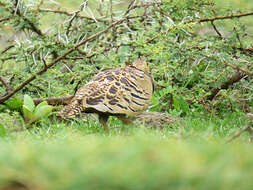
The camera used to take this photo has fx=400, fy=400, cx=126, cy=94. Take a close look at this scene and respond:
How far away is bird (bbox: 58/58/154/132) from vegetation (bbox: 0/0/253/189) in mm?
270

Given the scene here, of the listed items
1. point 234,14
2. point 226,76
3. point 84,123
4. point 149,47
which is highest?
point 234,14

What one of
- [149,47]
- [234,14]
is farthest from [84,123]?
[234,14]

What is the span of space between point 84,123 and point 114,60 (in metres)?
1.24

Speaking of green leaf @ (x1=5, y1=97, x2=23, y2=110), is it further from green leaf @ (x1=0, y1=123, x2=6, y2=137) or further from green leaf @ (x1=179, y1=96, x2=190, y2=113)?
green leaf @ (x1=179, y1=96, x2=190, y2=113)

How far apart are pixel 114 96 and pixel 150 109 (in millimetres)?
2181

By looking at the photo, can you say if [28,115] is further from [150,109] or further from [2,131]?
[150,109]

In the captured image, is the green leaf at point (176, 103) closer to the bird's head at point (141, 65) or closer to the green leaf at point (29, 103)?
the bird's head at point (141, 65)


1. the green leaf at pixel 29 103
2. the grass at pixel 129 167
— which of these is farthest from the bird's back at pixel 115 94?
the grass at pixel 129 167

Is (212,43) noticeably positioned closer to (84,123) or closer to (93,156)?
(84,123)

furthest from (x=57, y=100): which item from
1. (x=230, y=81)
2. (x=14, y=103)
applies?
(x=230, y=81)

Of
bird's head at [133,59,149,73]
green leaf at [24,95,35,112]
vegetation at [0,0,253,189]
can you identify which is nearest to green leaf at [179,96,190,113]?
vegetation at [0,0,253,189]

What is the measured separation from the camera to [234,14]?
572cm

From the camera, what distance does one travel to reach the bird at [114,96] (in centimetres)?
509

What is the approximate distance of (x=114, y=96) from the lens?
5160 millimetres
